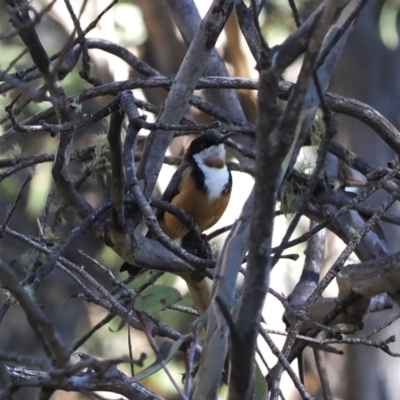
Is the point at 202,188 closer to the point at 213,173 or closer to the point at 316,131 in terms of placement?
the point at 213,173

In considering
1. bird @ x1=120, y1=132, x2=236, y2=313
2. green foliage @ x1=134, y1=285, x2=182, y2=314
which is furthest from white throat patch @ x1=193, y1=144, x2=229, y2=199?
green foliage @ x1=134, y1=285, x2=182, y2=314

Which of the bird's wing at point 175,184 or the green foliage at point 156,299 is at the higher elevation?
the bird's wing at point 175,184

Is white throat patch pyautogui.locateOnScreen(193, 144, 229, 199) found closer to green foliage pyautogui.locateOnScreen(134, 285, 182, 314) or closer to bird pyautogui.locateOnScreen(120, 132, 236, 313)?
bird pyautogui.locateOnScreen(120, 132, 236, 313)

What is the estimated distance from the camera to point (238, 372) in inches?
32.6

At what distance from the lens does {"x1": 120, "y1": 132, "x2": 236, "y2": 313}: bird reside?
8.21 ft

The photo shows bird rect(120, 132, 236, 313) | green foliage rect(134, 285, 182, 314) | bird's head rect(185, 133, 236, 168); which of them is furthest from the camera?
bird's head rect(185, 133, 236, 168)

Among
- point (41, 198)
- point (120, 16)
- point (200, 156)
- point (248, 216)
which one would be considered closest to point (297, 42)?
point (248, 216)

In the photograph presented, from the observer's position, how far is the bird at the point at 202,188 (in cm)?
250

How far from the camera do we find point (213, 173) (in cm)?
260

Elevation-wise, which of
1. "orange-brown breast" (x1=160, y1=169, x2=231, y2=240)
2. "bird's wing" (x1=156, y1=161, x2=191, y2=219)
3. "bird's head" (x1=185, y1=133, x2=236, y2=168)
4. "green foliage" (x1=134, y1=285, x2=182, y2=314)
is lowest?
"green foliage" (x1=134, y1=285, x2=182, y2=314)

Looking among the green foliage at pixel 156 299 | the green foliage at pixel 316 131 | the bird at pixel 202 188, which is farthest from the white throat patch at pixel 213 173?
the green foliage at pixel 156 299

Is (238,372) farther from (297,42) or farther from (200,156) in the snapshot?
(200,156)

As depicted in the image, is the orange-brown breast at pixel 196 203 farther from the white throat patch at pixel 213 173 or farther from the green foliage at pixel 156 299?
the green foliage at pixel 156 299

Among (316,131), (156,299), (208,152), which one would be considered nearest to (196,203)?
(208,152)
